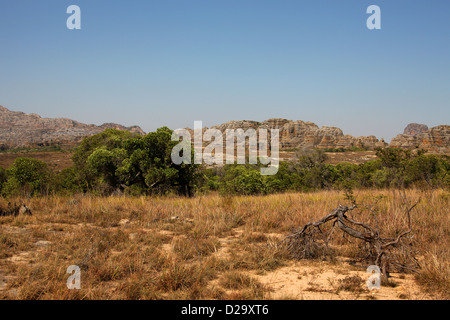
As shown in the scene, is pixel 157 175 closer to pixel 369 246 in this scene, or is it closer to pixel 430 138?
pixel 369 246

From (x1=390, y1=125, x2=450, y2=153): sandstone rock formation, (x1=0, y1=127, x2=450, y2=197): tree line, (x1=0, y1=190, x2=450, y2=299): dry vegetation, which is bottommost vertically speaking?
(x1=0, y1=190, x2=450, y2=299): dry vegetation

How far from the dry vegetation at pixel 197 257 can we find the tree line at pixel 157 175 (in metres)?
3.91

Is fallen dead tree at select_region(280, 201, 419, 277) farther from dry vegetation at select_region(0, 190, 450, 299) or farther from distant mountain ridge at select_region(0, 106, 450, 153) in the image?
distant mountain ridge at select_region(0, 106, 450, 153)

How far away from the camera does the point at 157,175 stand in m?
12.0

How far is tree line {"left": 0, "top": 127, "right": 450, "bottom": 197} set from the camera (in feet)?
40.1

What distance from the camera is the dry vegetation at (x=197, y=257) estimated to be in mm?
3383

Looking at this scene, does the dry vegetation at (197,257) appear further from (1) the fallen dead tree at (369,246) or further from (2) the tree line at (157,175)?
(2) the tree line at (157,175)

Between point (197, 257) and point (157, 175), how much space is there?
785 centimetres

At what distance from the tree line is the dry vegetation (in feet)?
12.8

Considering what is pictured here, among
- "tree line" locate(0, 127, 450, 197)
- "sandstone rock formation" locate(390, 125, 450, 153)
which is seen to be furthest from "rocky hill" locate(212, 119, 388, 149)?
"tree line" locate(0, 127, 450, 197)

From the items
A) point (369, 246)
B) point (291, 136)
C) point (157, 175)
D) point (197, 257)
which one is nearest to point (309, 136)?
point (291, 136)

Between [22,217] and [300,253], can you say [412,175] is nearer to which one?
[300,253]
